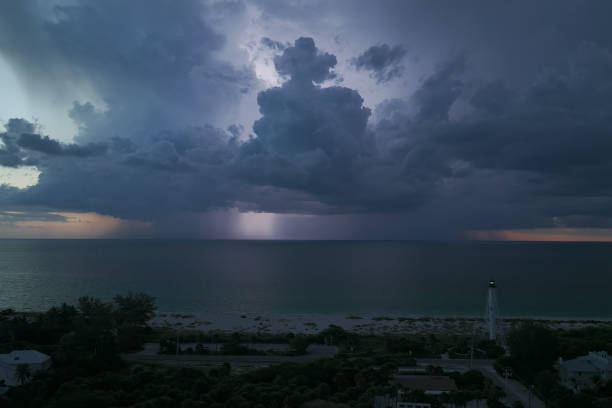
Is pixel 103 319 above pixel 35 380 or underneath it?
above

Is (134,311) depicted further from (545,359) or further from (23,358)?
(545,359)

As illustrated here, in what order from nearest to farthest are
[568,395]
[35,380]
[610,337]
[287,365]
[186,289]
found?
[568,395], [35,380], [287,365], [610,337], [186,289]

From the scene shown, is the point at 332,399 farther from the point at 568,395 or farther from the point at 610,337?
the point at 610,337

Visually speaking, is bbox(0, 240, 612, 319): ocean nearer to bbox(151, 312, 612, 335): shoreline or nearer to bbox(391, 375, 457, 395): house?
bbox(151, 312, 612, 335): shoreline

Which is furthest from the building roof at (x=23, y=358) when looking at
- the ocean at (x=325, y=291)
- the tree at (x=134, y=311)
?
the ocean at (x=325, y=291)

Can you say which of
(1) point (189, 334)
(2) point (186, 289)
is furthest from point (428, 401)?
(2) point (186, 289)

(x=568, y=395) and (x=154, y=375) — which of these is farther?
(x=154, y=375)

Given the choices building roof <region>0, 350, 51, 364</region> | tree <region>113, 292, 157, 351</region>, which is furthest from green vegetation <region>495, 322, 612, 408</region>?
building roof <region>0, 350, 51, 364</region>

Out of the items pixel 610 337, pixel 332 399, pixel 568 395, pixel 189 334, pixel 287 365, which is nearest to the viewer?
pixel 568 395

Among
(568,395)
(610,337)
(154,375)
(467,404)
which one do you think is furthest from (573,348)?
(154,375)
